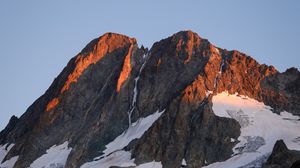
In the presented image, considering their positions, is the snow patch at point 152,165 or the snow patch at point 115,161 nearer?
the snow patch at point 152,165

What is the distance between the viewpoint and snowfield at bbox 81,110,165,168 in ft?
488

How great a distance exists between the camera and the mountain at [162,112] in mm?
150000

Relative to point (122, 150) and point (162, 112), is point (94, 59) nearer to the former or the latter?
point (162, 112)

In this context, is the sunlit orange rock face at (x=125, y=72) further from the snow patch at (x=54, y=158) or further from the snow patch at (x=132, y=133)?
the snow patch at (x=54, y=158)

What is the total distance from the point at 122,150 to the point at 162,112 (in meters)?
15.6

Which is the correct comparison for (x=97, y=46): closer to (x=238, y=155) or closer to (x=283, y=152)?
(x=238, y=155)

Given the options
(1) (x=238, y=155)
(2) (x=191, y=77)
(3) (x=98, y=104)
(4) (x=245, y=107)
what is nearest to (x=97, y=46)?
(3) (x=98, y=104)

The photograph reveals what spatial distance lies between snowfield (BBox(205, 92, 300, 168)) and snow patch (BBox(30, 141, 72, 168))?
119 feet

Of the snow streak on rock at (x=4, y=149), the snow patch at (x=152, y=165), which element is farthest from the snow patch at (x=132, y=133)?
the snow streak on rock at (x=4, y=149)

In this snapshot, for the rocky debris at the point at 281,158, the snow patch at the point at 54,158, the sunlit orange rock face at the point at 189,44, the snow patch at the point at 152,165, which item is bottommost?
the rocky debris at the point at 281,158

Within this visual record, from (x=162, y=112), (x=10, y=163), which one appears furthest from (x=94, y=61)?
(x=10, y=163)

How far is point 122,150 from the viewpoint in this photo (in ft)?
513

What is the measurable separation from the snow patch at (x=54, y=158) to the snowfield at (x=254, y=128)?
36.4 metres

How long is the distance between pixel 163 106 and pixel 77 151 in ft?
77.6
